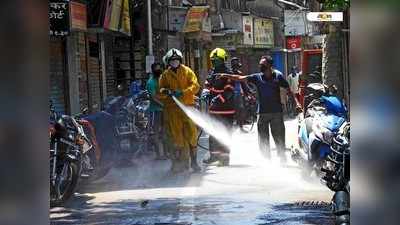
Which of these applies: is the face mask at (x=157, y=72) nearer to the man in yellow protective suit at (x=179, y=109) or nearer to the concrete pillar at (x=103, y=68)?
the man in yellow protective suit at (x=179, y=109)

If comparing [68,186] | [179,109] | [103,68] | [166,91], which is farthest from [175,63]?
[68,186]

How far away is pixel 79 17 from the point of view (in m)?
3.88

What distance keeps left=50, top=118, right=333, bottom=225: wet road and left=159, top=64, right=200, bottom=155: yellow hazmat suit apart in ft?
0.81

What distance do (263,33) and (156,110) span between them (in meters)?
1.34

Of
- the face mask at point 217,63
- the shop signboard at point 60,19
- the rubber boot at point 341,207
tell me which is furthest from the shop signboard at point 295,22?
the shop signboard at point 60,19

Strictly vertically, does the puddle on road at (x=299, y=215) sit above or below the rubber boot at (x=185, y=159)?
below

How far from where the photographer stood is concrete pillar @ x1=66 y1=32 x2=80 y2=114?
3.71m

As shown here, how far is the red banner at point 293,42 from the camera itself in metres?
3.38

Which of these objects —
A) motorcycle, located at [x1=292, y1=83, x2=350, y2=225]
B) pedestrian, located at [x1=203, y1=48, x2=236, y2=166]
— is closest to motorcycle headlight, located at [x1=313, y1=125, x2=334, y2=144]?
motorcycle, located at [x1=292, y1=83, x2=350, y2=225]

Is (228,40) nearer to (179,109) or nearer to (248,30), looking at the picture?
(248,30)

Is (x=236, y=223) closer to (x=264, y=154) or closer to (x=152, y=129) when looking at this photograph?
(x=264, y=154)

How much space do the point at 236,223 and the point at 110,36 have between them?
5.20 feet

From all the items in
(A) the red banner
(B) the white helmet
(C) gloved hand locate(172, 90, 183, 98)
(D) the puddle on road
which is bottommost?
(D) the puddle on road

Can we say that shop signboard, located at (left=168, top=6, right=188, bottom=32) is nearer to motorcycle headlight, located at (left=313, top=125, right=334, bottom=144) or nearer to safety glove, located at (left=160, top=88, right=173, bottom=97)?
safety glove, located at (left=160, top=88, right=173, bottom=97)
